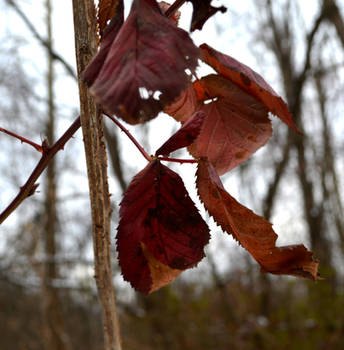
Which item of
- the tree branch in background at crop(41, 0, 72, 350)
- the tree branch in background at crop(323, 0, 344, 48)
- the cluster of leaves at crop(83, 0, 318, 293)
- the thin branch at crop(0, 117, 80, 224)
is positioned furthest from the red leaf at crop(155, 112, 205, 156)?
the tree branch in background at crop(323, 0, 344, 48)

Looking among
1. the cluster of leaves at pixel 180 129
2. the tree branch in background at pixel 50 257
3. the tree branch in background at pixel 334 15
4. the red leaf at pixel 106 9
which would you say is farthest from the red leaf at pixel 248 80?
the tree branch in background at pixel 334 15

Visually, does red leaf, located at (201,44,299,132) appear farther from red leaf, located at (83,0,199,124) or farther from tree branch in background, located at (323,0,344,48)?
tree branch in background, located at (323,0,344,48)

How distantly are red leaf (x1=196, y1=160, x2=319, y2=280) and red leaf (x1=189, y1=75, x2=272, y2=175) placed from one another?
8 centimetres

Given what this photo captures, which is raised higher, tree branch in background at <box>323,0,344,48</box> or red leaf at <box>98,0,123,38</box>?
tree branch in background at <box>323,0,344,48</box>

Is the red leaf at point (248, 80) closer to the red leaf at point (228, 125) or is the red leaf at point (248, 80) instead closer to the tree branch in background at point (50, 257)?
the red leaf at point (228, 125)

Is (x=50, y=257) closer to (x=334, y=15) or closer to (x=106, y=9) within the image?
(x=334, y=15)

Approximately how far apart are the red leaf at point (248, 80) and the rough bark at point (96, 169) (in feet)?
0.44

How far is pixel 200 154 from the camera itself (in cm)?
52

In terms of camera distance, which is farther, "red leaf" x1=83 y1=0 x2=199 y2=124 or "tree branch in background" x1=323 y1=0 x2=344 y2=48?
"tree branch in background" x1=323 y1=0 x2=344 y2=48

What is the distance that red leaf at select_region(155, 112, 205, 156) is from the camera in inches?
16.1

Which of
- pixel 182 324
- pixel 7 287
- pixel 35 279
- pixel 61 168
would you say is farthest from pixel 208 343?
pixel 7 287

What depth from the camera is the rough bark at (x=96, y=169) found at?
465 millimetres

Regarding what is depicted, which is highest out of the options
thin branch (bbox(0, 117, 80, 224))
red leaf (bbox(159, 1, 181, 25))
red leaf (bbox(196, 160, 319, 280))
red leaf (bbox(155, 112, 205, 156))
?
red leaf (bbox(159, 1, 181, 25))

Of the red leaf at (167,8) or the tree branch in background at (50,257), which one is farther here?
the tree branch in background at (50,257)
